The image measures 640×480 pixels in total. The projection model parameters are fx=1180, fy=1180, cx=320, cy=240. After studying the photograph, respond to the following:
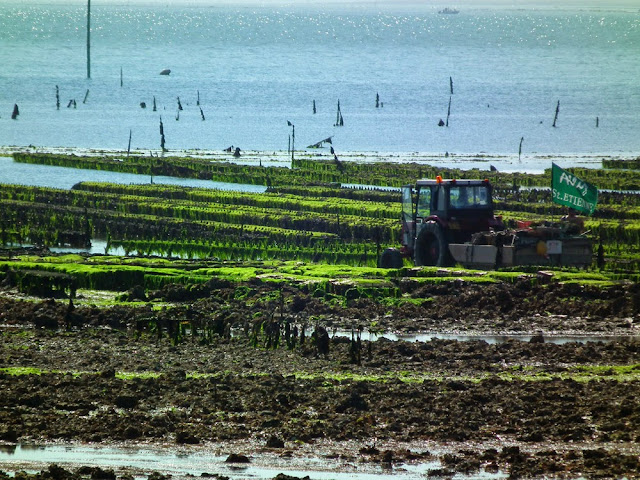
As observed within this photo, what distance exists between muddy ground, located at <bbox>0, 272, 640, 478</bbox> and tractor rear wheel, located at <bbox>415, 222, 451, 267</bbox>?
2.00m

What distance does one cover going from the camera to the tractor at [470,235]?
29.1 metres

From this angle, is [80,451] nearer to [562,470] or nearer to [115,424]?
[115,424]

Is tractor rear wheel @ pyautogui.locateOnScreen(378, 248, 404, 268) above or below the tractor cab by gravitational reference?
below

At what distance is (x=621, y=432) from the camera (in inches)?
634

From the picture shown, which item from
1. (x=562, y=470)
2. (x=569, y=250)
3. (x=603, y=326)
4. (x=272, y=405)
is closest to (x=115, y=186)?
(x=569, y=250)

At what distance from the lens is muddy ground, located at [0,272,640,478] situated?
16.2 m

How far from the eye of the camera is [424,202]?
1202 inches

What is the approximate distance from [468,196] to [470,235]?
3.29 feet

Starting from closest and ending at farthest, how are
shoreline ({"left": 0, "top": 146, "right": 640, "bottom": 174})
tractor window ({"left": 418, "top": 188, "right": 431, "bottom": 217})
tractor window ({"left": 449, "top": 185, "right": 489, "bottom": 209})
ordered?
1. tractor window ({"left": 449, "top": 185, "right": 489, "bottom": 209})
2. tractor window ({"left": 418, "top": 188, "right": 431, "bottom": 217})
3. shoreline ({"left": 0, "top": 146, "right": 640, "bottom": 174})

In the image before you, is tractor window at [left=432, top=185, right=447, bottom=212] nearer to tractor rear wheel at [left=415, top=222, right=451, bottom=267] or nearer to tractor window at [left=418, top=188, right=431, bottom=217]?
tractor window at [left=418, top=188, right=431, bottom=217]

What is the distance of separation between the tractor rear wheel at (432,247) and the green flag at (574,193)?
331 cm

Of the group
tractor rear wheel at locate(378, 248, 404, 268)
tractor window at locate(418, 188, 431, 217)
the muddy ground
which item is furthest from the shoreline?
the muddy ground

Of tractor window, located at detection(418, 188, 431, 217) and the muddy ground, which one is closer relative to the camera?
the muddy ground

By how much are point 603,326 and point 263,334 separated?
7.26 meters
